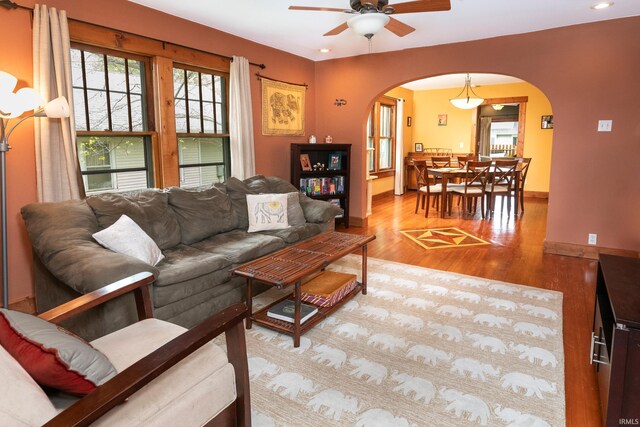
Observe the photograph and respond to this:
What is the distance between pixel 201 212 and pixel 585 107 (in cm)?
406

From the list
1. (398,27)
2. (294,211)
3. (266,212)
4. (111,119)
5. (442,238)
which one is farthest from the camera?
(442,238)

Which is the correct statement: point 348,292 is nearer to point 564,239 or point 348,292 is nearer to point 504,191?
point 564,239

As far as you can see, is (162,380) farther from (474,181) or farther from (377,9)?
(474,181)

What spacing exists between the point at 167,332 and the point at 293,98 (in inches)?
177

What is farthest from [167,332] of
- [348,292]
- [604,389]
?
[604,389]

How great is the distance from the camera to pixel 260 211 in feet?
12.6

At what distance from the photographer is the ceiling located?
12.0 ft

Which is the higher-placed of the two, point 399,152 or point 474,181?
point 399,152

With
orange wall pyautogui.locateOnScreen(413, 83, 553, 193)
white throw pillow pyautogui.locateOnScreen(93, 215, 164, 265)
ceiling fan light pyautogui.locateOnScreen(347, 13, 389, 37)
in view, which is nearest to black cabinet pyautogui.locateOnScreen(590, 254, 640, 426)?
ceiling fan light pyautogui.locateOnScreen(347, 13, 389, 37)

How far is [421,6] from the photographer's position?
120 inches

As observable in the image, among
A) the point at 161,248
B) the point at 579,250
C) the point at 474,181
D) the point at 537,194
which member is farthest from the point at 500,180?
the point at 161,248

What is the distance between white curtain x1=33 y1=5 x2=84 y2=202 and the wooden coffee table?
5.45 ft

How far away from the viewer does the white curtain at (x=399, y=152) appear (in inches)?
363

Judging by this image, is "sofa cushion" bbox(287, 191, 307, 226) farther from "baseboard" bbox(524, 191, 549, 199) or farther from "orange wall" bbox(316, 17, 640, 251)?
"baseboard" bbox(524, 191, 549, 199)
